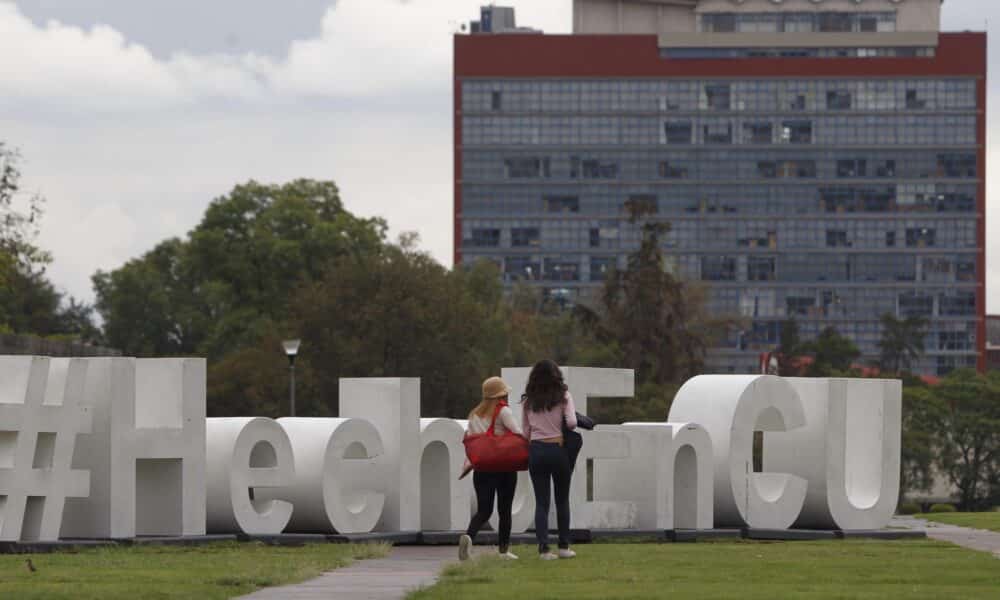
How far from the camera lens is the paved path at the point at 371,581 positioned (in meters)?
15.4

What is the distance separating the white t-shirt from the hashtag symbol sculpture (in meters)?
5.05

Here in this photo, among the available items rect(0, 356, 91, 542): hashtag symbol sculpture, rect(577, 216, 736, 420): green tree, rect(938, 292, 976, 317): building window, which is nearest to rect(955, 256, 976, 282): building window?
rect(938, 292, 976, 317): building window

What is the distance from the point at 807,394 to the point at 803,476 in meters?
1.08

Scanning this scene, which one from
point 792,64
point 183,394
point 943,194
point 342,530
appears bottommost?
point 342,530

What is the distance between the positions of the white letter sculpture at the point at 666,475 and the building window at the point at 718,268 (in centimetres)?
13670

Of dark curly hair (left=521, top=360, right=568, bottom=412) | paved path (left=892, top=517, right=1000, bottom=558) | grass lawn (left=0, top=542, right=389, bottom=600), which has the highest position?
dark curly hair (left=521, top=360, right=568, bottom=412)

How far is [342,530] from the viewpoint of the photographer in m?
24.8

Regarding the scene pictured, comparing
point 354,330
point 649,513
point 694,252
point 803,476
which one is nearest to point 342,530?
point 649,513

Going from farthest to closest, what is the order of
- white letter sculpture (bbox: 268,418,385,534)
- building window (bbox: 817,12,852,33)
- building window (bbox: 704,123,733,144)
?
building window (bbox: 817,12,852,33) → building window (bbox: 704,123,733,144) → white letter sculpture (bbox: 268,418,385,534)

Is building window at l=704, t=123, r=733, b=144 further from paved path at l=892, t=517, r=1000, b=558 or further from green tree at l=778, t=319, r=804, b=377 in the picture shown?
paved path at l=892, t=517, r=1000, b=558

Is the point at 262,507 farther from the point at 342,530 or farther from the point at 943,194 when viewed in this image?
the point at 943,194

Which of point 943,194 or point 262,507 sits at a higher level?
point 943,194

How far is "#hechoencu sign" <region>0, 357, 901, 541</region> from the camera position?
22.6 meters

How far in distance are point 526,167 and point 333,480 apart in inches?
5439
